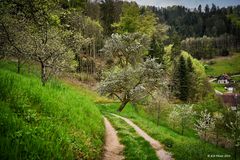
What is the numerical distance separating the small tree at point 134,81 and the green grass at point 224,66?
137 m

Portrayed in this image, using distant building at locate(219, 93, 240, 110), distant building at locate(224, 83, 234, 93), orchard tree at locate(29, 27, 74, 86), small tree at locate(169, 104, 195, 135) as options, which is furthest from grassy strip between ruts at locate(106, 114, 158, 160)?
distant building at locate(224, 83, 234, 93)

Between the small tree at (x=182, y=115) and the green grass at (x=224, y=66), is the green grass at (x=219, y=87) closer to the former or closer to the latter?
the green grass at (x=224, y=66)

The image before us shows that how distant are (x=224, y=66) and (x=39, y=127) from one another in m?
183

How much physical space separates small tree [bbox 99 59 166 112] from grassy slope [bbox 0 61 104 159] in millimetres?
25438

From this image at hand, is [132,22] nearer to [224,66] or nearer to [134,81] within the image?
[134,81]

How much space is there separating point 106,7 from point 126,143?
264 ft

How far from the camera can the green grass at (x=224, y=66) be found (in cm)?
17382

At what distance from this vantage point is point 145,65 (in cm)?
4141

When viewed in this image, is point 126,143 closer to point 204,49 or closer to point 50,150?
point 50,150

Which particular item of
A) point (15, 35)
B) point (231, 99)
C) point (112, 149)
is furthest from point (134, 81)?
point (231, 99)

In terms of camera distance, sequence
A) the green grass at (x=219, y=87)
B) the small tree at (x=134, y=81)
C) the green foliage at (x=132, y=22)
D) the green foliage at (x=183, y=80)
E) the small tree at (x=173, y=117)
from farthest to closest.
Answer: the green grass at (x=219, y=87) → the green foliage at (x=132, y=22) → the green foliage at (x=183, y=80) → the small tree at (x=173, y=117) → the small tree at (x=134, y=81)

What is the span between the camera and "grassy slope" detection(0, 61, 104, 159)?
793 cm

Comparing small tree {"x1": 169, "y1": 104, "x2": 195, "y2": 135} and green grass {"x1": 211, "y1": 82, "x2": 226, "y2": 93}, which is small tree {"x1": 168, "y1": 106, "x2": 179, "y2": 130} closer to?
small tree {"x1": 169, "y1": 104, "x2": 195, "y2": 135}

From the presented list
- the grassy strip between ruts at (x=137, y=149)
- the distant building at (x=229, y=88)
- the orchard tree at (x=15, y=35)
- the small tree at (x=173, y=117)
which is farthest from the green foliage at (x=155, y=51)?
the distant building at (x=229, y=88)
